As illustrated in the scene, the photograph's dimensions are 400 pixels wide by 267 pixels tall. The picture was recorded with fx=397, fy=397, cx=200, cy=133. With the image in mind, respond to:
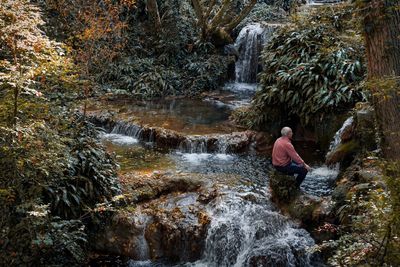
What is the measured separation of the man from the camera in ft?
24.0

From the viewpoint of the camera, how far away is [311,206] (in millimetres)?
6898

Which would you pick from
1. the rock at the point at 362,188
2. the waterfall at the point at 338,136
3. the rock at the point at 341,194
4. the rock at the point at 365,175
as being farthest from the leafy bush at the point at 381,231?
the waterfall at the point at 338,136

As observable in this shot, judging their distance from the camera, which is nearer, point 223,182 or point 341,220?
point 341,220

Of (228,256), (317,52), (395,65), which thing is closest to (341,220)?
(228,256)

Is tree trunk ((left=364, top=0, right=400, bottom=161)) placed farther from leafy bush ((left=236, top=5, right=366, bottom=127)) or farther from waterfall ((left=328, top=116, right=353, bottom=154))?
leafy bush ((left=236, top=5, right=366, bottom=127))

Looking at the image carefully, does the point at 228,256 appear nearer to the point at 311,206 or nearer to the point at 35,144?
the point at 311,206

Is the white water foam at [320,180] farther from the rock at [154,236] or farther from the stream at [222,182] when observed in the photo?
the rock at [154,236]

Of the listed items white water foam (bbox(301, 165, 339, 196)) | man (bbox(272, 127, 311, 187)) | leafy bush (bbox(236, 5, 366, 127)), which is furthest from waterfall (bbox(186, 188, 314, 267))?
leafy bush (bbox(236, 5, 366, 127))

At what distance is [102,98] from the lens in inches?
480

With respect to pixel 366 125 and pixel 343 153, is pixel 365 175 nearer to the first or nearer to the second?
pixel 366 125

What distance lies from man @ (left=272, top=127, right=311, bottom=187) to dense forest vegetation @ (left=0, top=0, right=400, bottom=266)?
1108 mm

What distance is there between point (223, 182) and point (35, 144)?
4191mm

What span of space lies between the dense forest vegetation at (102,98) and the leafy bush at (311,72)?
0.03 m

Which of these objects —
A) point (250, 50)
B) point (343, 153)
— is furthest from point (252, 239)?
point (250, 50)
